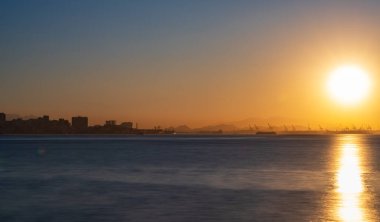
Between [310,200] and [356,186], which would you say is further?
[356,186]

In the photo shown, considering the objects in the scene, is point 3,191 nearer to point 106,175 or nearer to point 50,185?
point 50,185

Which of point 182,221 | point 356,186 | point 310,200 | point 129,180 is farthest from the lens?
point 129,180

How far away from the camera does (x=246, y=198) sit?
35.7 m

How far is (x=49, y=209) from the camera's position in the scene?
103 feet

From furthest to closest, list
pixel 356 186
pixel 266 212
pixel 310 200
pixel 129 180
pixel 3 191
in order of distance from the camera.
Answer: pixel 129 180, pixel 356 186, pixel 3 191, pixel 310 200, pixel 266 212

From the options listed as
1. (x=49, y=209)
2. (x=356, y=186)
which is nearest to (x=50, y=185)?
(x=49, y=209)

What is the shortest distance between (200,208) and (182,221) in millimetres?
4237

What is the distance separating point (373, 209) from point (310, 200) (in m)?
4.79

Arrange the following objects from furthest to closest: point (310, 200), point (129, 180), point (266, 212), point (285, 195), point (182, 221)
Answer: point (129, 180) < point (285, 195) < point (310, 200) < point (266, 212) < point (182, 221)

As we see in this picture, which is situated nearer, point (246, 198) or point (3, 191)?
point (246, 198)

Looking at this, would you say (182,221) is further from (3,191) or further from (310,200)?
(3,191)

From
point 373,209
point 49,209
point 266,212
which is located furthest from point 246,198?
point 49,209

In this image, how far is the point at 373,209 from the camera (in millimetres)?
30609

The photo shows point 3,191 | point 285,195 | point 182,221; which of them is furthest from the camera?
point 3,191
